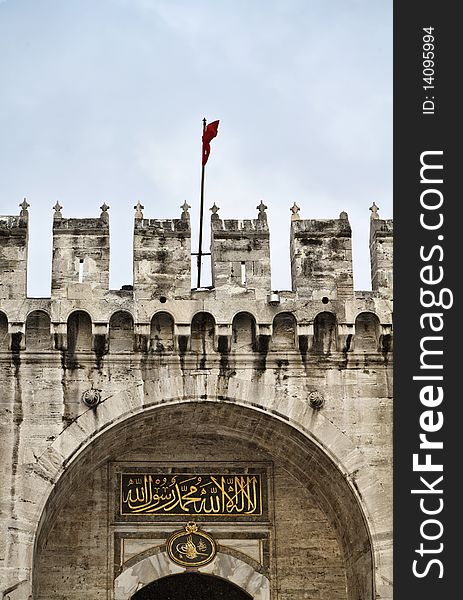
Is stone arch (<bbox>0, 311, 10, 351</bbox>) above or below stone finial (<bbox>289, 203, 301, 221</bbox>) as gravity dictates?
below

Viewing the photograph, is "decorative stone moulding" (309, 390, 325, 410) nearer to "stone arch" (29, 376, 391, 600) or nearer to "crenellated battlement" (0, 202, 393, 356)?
"stone arch" (29, 376, 391, 600)

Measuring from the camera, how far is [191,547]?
766 inches

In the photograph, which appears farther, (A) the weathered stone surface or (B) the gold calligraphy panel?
(B) the gold calligraphy panel

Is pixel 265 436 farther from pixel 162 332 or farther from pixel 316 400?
pixel 162 332

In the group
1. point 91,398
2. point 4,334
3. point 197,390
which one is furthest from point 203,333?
point 4,334

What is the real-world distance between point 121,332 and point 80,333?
0.53 m

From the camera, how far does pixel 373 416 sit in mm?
18734

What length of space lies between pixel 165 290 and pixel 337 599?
4.79 m

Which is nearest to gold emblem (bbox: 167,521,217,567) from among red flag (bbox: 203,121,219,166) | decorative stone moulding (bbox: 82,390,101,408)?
decorative stone moulding (bbox: 82,390,101,408)

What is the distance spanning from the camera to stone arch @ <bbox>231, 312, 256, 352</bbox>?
61.9 feet

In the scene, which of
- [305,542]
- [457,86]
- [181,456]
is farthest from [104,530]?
[457,86]

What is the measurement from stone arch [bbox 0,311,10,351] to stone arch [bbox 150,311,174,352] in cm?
186

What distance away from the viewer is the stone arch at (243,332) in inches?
742

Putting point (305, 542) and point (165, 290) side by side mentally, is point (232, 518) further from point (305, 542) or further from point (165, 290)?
point (165, 290)
